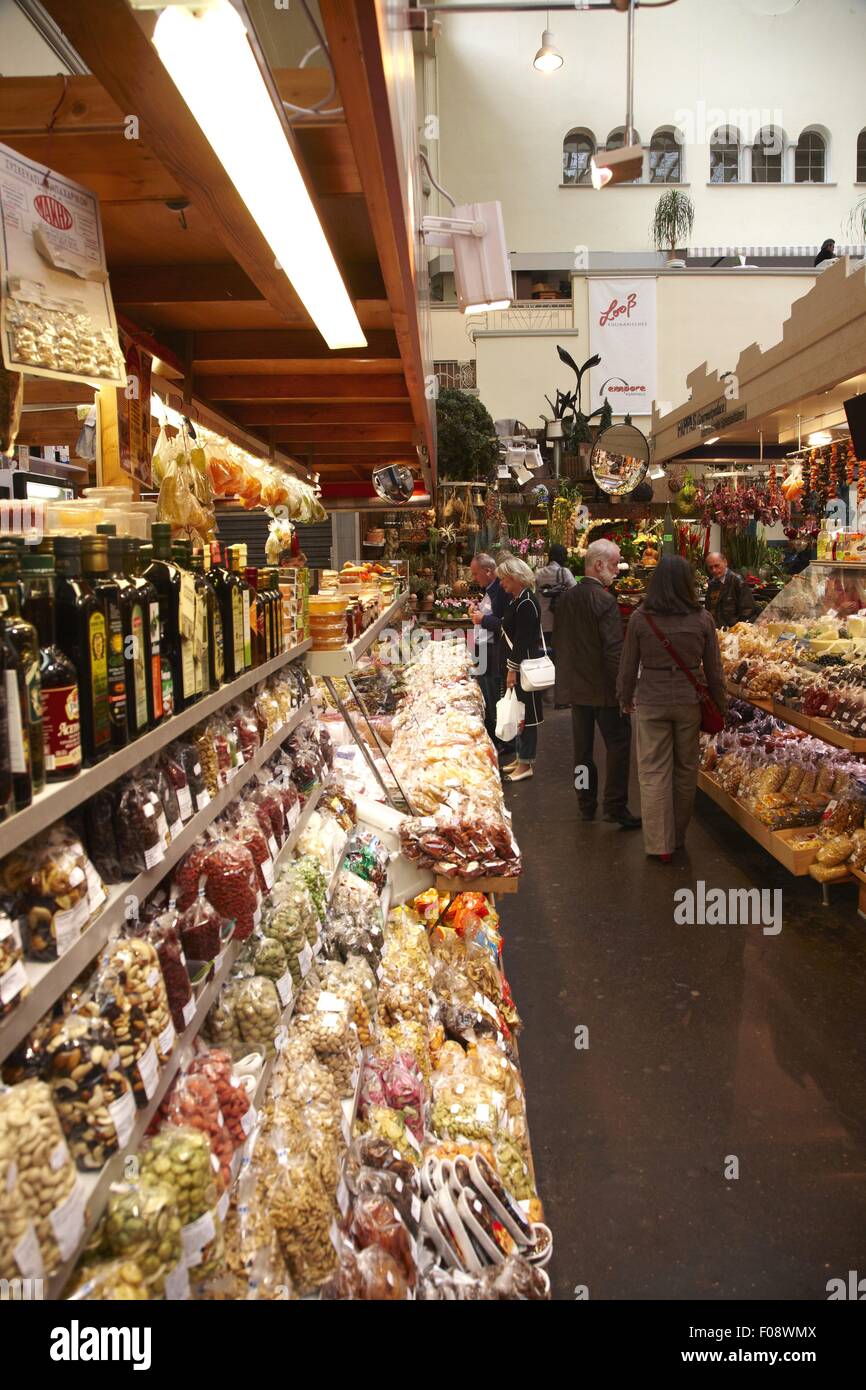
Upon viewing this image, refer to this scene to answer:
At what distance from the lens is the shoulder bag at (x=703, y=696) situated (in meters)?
5.06

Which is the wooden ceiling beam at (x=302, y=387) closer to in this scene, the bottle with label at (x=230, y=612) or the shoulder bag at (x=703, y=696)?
the bottle with label at (x=230, y=612)

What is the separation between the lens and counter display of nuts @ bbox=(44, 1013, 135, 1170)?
3.44 ft

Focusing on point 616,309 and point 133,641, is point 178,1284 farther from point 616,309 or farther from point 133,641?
point 616,309

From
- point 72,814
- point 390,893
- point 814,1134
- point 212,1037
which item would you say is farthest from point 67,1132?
point 814,1134

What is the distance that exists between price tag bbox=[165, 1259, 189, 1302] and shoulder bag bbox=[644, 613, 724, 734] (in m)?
4.37

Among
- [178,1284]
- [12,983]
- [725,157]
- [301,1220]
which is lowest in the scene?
[301,1220]

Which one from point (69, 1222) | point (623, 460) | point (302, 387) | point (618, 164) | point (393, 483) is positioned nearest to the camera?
point (69, 1222)

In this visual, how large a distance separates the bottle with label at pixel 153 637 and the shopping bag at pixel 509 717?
515 centimetres

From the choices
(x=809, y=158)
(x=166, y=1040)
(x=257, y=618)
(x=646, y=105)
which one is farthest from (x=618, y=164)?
(x=809, y=158)

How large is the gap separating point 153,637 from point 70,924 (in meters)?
0.47

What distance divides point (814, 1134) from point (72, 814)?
2.68m

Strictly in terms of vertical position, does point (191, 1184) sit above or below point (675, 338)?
below

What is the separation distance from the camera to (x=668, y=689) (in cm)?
509

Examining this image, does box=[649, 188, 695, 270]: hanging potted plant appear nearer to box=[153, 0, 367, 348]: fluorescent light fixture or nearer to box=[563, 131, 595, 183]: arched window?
box=[563, 131, 595, 183]: arched window
